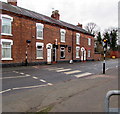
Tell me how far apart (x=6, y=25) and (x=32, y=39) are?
157 inches

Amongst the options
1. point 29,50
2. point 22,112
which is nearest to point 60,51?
point 29,50

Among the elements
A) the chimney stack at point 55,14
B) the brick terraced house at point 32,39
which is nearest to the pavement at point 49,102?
the brick terraced house at point 32,39

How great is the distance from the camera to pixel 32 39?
794 inches

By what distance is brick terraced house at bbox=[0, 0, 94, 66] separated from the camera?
17328 mm

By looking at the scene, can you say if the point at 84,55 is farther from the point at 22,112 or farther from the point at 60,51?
the point at 22,112

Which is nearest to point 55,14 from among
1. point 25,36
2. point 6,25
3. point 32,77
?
point 25,36

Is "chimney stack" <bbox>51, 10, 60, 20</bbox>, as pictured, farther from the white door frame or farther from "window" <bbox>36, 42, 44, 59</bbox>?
"window" <bbox>36, 42, 44, 59</bbox>

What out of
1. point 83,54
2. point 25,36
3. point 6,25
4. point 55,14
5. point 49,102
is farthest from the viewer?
point 83,54

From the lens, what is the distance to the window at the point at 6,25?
1697cm

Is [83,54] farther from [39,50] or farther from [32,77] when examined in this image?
[32,77]

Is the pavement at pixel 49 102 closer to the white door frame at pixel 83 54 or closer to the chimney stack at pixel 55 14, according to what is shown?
the chimney stack at pixel 55 14

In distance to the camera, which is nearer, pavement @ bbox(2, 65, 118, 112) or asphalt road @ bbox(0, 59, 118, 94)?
pavement @ bbox(2, 65, 118, 112)

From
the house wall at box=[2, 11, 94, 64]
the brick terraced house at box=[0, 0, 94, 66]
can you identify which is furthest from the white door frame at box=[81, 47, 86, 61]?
the house wall at box=[2, 11, 94, 64]

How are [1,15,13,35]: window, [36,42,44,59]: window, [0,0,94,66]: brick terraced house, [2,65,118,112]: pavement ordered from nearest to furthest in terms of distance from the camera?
[2,65,118,112]: pavement, [1,15,13,35]: window, [0,0,94,66]: brick terraced house, [36,42,44,59]: window
